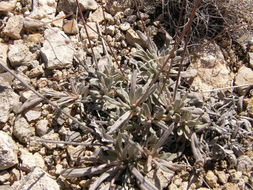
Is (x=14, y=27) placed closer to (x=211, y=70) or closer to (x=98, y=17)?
(x=98, y=17)

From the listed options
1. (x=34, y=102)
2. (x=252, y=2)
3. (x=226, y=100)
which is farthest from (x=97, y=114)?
(x=252, y=2)

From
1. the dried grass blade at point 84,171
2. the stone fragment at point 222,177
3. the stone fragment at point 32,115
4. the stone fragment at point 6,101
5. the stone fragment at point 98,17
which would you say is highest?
the stone fragment at point 98,17

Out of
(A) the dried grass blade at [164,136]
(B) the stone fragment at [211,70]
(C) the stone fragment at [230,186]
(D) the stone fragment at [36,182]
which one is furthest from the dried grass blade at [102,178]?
(B) the stone fragment at [211,70]

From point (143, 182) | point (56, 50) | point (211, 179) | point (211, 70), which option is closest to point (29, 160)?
point (143, 182)

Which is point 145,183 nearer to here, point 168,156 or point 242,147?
point 168,156

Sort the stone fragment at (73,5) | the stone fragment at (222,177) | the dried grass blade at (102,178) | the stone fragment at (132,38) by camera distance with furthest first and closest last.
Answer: the stone fragment at (73,5) < the stone fragment at (132,38) < the stone fragment at (222,177) < the dried grass blade at (102,178)

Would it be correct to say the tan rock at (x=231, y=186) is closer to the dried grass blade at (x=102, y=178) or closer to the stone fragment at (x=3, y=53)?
the dried grass blade at (x=102, y=178)

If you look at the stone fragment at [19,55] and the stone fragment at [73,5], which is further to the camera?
the stone fragment at [73,5]
